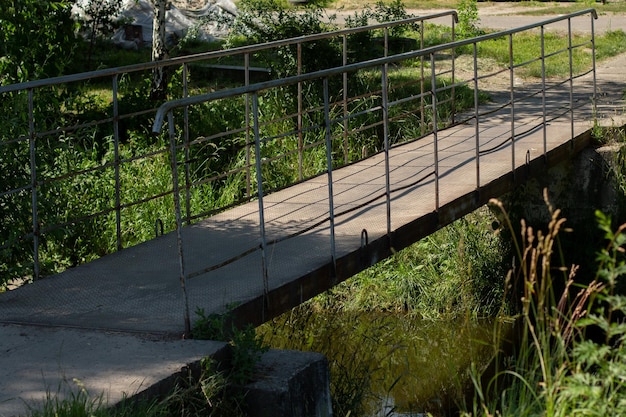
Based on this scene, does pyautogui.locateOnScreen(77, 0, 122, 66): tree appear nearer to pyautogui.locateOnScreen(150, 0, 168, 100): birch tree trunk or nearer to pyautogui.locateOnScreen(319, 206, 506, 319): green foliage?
pyautogui.locateOnScreen(150, 0, 168, 100): birch tree trunk

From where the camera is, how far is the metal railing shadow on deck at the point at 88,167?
6992mm

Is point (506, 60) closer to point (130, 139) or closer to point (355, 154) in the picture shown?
point (355, 154)

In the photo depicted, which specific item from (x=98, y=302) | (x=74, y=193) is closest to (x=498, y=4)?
(x=74, y=193)

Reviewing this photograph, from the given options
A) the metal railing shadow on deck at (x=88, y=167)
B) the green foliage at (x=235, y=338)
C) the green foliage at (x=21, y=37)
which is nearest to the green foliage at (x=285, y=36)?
the metal railing shadow on deck at (x=88, y=167)

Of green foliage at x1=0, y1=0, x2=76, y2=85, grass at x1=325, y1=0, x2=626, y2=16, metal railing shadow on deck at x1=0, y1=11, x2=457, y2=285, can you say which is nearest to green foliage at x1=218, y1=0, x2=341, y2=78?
metal railing shadow on deck at x1=0, y1=11, x2=457, y2=285

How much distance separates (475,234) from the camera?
10.8m

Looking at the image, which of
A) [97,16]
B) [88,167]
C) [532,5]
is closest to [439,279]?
[88,167]

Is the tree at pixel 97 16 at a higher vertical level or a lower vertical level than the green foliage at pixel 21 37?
lower

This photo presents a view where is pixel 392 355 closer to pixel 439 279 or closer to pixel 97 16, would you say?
pixel 439 279

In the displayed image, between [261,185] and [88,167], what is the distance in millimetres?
5056

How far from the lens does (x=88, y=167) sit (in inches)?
411

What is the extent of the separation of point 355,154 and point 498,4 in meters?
13.7

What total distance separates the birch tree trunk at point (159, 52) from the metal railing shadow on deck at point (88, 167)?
0.22 m

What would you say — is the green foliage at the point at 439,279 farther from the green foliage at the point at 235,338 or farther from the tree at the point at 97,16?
the tree at the point at 97,16
